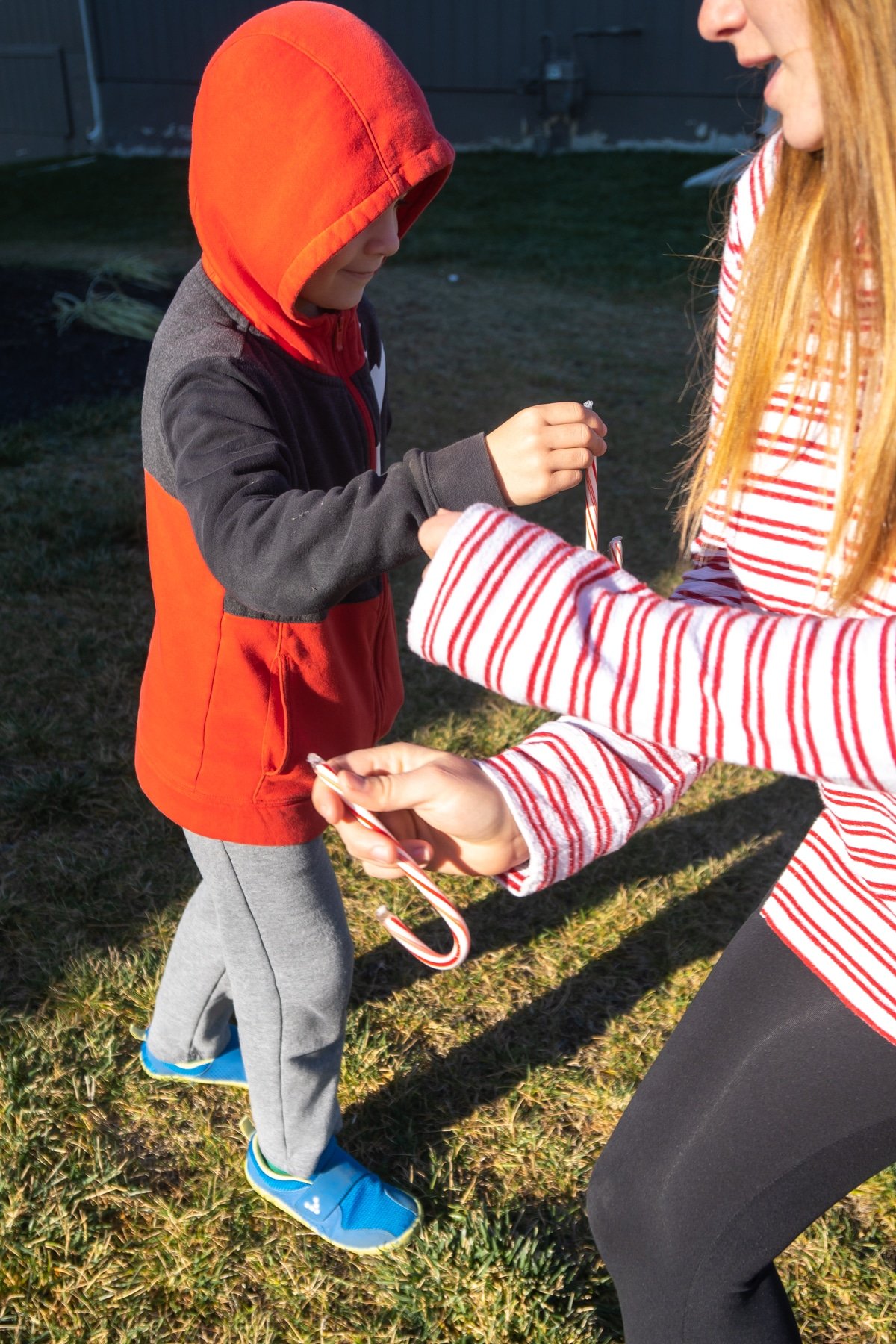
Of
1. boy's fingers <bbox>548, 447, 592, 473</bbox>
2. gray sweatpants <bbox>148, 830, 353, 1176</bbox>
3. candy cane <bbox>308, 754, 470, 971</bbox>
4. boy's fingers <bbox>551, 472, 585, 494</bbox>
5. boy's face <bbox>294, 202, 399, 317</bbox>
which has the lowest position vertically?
gray sweatpants <bbox>148, 830, 353, 1176</bbox>

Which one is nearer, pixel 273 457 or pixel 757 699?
pixel 757 699

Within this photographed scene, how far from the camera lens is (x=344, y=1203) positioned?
6.86 feet

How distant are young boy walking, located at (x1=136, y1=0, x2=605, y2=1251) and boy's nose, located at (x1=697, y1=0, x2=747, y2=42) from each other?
43cm

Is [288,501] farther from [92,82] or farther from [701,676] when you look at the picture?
[92,82]

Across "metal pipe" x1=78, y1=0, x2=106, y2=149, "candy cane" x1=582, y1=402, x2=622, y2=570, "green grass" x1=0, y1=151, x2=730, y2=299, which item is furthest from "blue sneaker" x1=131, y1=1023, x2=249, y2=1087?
"metal pipe" x1=78, y1=0, x2=106, y2=149

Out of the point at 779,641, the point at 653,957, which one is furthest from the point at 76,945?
the point at 779,641

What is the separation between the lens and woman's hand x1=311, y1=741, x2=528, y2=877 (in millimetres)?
1282

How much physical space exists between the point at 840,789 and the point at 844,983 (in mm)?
A: 228

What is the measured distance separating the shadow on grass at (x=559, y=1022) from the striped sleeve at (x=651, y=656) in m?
1.52

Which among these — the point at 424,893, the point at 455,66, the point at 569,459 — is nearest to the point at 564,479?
the point at 569,459

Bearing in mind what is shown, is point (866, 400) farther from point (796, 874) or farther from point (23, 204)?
point (23, 204)

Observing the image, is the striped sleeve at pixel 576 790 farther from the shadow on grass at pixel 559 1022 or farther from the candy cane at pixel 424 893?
the shadow on grass at pixel 559 1022

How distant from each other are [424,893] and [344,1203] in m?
1.10

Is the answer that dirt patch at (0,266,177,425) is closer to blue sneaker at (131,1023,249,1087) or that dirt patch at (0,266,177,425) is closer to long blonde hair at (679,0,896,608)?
blue sneaker at (131,1023,249,1087)
